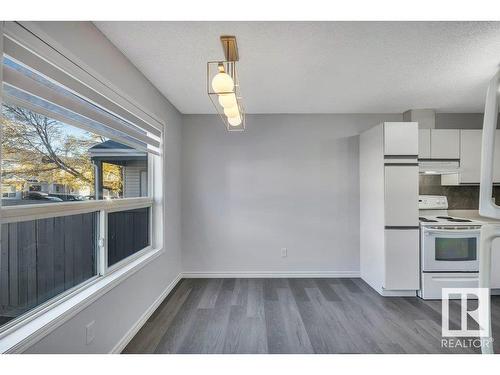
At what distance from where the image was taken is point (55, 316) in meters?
1.43

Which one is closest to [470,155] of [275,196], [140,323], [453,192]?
[453,192]

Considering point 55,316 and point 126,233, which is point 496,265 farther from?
point 55,316

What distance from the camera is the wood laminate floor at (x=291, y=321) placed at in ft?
7.05

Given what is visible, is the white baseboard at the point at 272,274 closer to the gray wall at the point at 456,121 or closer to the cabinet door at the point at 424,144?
the cabinet door at the point at 424,144

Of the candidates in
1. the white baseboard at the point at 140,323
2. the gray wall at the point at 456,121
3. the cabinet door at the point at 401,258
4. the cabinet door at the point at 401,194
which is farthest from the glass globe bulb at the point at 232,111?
the gray wall at the point at 456,121

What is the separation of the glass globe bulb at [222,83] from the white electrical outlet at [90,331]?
5.72ft

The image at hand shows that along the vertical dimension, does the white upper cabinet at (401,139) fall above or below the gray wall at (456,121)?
below

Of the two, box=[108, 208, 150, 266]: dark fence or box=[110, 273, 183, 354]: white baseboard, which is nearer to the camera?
box=[110, 273, 183, 354]: white baseboard

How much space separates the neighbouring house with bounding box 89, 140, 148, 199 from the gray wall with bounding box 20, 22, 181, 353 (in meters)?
0.38

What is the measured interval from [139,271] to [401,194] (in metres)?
3.08

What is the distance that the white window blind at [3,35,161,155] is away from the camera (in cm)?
120

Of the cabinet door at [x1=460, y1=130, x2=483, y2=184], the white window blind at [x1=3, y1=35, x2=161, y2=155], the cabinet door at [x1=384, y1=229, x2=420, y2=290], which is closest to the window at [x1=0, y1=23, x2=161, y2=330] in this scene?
the white window blind at [x1=3, y1=35, x2=161, y2=155]

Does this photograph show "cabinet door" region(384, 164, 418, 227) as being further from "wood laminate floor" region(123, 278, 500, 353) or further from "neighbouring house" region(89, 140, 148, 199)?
"neighbouring house" region(89, 140, 148, 199)
